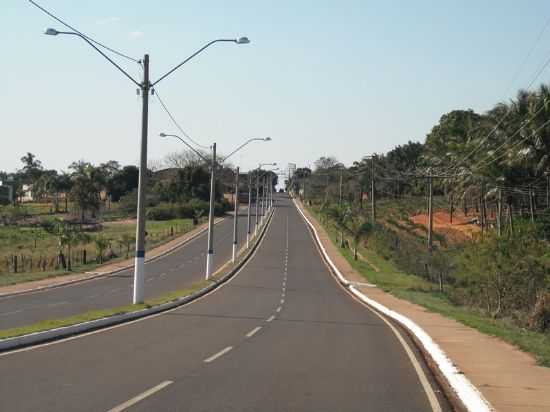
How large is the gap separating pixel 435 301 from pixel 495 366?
26.1 meters

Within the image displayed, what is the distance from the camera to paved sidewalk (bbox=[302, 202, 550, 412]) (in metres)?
10.5

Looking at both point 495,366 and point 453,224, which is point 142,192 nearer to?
point 495,366

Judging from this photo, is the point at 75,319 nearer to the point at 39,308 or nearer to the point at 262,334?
the point at 262,334

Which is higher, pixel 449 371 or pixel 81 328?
pixel 449 371

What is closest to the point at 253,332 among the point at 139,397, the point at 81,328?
the point at 81,328

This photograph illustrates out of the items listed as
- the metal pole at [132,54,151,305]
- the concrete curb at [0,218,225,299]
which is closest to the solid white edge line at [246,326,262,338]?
the metal pole at [132,54,151,305]

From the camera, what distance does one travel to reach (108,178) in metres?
161

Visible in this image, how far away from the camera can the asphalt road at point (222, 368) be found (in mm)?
9984

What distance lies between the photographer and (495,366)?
45.7 ft

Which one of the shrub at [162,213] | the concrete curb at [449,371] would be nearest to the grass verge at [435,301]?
the concrete curb at [449,371]

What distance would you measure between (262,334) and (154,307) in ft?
24.2

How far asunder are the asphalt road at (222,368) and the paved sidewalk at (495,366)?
855 mm

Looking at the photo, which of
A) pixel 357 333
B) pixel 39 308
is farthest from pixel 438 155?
pixel 357 333

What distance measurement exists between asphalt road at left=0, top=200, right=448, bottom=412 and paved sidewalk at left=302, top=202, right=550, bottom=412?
855mm
